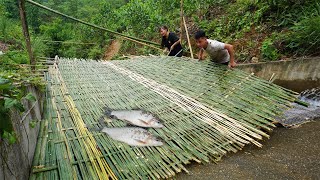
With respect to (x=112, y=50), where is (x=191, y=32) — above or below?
above

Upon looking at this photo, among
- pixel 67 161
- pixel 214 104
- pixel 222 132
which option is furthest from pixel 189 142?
pixel 67 161

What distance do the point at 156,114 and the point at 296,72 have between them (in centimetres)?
286

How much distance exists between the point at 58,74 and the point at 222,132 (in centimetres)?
274

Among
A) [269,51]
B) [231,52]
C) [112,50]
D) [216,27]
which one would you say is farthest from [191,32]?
[112,50]

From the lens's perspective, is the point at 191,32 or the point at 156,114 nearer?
the point at 156,114

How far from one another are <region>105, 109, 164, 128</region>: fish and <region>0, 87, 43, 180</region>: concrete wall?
0.82 meters

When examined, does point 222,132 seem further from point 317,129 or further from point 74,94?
point 74,94

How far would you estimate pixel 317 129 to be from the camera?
2.78m

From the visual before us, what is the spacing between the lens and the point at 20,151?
1.57 m

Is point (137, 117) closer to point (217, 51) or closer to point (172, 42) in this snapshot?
point (217, 51)

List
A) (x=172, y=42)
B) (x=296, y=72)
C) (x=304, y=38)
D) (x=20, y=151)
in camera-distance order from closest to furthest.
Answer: (x=20, y=151), (x=296, y=72), (x=304, y=38), (x=172, y=42)

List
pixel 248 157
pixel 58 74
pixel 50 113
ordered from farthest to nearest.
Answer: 1. pixel 58 74
2. pixel 50 113
3. pixel 248 157

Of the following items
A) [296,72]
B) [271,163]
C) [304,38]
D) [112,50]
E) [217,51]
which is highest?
[304,38]

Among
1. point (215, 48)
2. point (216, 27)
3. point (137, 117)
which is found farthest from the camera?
point (216, 27)
